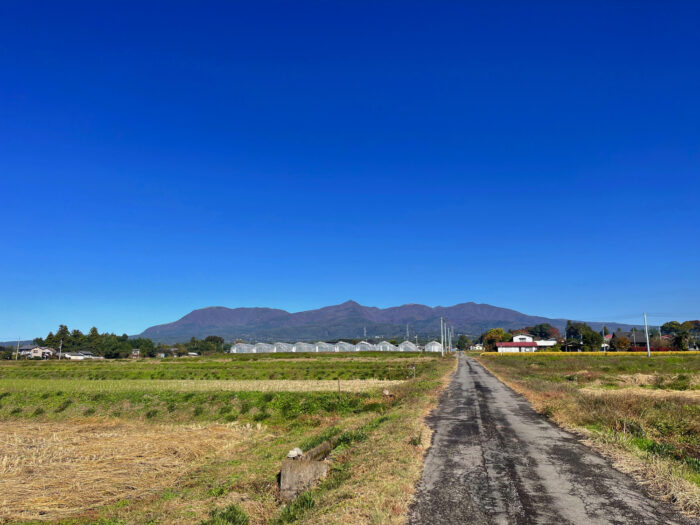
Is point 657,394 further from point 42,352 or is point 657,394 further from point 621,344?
point 42,352

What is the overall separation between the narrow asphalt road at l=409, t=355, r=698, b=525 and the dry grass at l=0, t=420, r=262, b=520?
9.14m

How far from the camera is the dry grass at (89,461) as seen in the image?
1146 cm

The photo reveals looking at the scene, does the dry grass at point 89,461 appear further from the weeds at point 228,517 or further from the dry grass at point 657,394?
the dry grass at point 657,394

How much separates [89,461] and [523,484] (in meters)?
14.8

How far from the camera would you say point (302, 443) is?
17.6 metres

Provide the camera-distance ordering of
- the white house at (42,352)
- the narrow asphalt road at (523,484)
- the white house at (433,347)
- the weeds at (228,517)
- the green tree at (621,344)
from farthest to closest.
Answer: the white house at (433,347)
the white house at (42,352)
the green tree at (621,344)
the weeds at (228,517)
the narrow asphalt road at (523,484)

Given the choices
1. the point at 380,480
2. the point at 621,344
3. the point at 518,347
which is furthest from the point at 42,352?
the point at 621,344

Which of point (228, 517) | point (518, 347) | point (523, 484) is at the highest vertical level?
point (523, 484)

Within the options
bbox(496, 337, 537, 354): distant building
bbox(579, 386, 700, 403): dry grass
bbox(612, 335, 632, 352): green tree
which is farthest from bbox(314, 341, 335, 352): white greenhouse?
bbox(579, 386, 700, 403): dry grass

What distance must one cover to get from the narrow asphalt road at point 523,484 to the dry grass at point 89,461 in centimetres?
914

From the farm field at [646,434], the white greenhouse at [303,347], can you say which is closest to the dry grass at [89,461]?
the farm field at [646,434]

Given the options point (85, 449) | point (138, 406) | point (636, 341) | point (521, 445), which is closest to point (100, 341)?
point (138, 406)

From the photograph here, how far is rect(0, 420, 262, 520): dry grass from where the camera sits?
1146cm

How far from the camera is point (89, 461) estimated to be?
1475 centimetres
